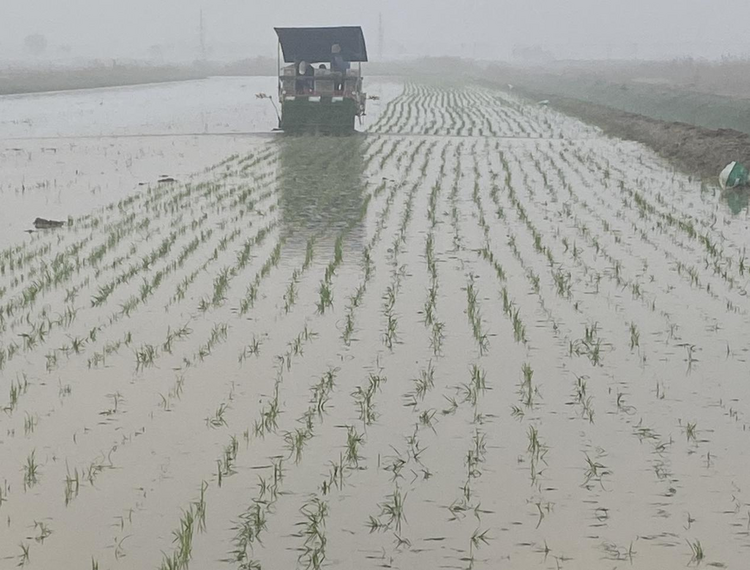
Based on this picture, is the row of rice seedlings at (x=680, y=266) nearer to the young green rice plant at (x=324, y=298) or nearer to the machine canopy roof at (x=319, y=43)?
the young green rice plant at (x=324, y=298)

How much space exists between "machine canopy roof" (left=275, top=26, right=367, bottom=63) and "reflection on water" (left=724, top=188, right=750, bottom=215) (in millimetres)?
9985

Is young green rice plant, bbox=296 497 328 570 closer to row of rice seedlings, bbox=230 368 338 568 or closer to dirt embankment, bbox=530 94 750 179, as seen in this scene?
row of rice seedlings, bbox=230 368 338 568

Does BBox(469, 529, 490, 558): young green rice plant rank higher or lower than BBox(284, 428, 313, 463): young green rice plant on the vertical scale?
lower

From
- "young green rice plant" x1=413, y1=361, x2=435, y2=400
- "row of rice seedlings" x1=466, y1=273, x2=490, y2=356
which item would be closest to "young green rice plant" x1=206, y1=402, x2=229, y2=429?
"young green rice plant" x1=413, y1=361, x2=435, y2=400

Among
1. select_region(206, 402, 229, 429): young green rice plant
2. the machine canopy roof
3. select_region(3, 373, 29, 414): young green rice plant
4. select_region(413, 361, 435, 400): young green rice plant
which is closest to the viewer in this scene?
select_region(206, 402, 229, 429): young green rice plant

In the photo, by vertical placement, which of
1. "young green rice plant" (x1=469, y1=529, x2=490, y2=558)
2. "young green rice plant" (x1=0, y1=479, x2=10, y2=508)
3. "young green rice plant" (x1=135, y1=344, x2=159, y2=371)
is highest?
"young green rice plant" (x1=0, y1=479, x2=10, y2=508)

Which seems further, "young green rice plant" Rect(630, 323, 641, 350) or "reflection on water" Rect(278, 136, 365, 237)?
"reflection on water" Rect(278, 136, 365, 237)

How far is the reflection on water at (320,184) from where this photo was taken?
9367 millimetres

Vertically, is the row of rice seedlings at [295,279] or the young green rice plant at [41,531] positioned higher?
the young green rice plant at [41,531]

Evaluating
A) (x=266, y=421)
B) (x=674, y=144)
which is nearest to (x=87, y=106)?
(x=674, y=144)

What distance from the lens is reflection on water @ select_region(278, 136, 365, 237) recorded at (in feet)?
30.7

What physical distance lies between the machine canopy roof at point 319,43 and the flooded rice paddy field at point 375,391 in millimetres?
10981

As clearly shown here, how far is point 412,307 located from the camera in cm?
619

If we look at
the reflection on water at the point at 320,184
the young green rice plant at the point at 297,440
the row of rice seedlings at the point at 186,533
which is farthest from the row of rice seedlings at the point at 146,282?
the row of rice seedlings at the point at 186,533
